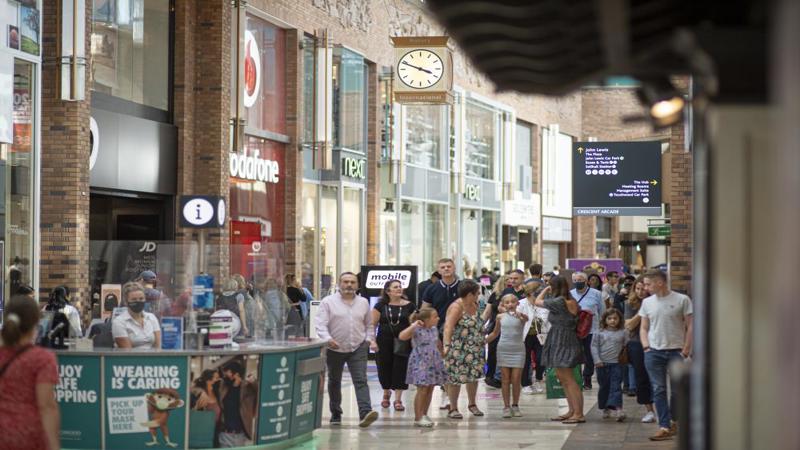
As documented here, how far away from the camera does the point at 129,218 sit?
83.1ft

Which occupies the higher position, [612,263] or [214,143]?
[214,143]

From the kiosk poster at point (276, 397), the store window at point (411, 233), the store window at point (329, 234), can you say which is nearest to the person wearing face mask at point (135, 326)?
the kiosk poster at point (276, 397)

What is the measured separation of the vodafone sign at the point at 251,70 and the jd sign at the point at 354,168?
4932 millimetres

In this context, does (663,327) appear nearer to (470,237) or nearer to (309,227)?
(309,227)

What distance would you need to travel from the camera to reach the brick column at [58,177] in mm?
20562

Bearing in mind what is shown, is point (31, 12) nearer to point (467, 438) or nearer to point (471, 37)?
point (467, 438)

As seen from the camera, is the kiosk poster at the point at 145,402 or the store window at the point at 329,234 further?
the store window at the point at 329,234

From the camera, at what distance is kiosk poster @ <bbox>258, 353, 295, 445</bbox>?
506 inches

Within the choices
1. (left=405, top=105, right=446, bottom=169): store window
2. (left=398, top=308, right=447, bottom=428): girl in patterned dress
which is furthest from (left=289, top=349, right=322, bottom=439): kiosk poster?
(left=405, top=105, right=446, bottom=169): store window

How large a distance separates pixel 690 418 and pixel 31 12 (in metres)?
16.2

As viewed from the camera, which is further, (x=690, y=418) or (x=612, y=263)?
(x=612, y=263)

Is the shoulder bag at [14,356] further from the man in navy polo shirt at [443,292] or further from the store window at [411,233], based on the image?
the store window at [411,233]

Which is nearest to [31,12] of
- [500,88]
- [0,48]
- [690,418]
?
[0,48]

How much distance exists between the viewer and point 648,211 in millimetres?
24547
